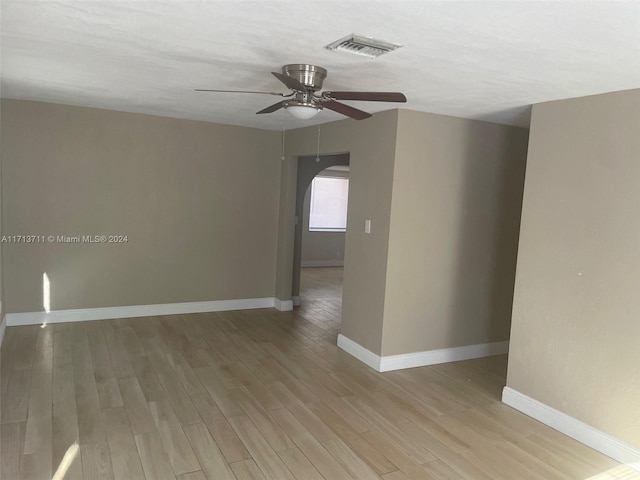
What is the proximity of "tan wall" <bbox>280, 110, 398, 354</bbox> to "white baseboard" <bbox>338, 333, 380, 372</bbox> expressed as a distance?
0.05m

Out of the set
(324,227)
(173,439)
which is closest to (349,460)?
(173,439)

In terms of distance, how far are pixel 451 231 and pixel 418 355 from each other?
112 centimetres

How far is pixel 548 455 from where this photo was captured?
2.76 m

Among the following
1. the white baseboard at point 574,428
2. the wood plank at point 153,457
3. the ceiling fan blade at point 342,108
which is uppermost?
the ceiling fan blade at point 342,108

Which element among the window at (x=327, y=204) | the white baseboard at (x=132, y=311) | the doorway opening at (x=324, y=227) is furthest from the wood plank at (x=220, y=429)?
the window at (x=327, y=204)

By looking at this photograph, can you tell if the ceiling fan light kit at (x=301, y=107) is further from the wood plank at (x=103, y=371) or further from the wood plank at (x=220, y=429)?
the wood plank at (x=103, y=371)

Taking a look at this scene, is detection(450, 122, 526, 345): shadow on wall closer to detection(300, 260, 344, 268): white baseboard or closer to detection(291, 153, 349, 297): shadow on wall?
detection(291, 153, 349, 297): shadow on wall

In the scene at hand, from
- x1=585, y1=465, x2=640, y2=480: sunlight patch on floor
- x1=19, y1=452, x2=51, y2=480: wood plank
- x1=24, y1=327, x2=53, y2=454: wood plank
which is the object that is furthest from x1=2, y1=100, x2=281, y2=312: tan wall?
x1=585, y1=465, x2=640, y2=480: sunlight patch on floor

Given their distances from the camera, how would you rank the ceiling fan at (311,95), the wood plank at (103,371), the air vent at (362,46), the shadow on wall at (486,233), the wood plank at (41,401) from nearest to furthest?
1. the air vent at (362,46)
2. the ceiling fan at (311,95)
3. the wood plank at (41,401)
4. the wood plank at (103,371)
5. the shadow on wall at (486,233)

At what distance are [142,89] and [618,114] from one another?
3.25 metres

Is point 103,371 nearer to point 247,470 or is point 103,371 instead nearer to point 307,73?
point 247,470

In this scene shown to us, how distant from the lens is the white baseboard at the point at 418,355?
13.0 feet

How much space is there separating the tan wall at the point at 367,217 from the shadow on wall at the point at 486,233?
2.33 feet

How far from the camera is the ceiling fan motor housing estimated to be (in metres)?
2.54
